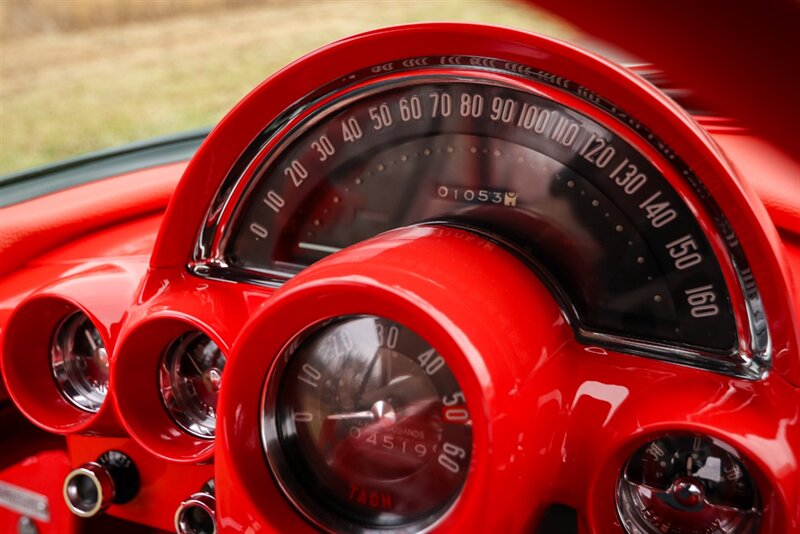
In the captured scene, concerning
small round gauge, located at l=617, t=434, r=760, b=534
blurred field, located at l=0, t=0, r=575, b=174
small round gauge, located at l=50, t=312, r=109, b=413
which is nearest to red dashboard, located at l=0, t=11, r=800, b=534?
small round gauge, located at l=617, t=434, r=760, b=534

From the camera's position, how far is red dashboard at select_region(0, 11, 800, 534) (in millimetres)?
1040

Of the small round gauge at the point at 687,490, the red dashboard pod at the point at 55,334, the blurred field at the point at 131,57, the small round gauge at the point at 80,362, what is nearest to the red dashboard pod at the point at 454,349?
the small round gauge at the point at 687,490

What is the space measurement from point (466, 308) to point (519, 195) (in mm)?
299

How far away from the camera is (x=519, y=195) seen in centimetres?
124

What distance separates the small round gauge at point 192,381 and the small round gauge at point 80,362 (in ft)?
0.63

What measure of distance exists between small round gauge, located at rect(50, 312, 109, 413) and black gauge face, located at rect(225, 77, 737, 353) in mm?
446

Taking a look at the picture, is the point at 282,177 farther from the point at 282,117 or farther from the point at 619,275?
the point at 619,275

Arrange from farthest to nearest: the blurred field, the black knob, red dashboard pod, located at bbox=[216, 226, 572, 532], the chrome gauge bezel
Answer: the blurred field
the black knob
the chrome gauge bezel
red dashboard pod, located at bbox=[216, 226, 572, 532]

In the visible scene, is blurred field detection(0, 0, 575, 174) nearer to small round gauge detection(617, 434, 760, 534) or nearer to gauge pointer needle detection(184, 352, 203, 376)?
gauge pointer needle detection(184, 352, 203, 376)

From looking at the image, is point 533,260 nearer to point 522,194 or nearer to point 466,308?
point 522,194

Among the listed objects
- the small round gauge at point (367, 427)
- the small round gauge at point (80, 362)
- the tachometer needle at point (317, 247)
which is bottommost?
the small round gauge at point (80, 362)

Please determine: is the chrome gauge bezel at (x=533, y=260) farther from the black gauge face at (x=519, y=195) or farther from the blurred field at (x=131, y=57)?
the blurred field at (x=131, y=57)

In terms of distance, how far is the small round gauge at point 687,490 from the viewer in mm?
1126

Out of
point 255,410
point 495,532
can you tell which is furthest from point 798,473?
point 255,410
